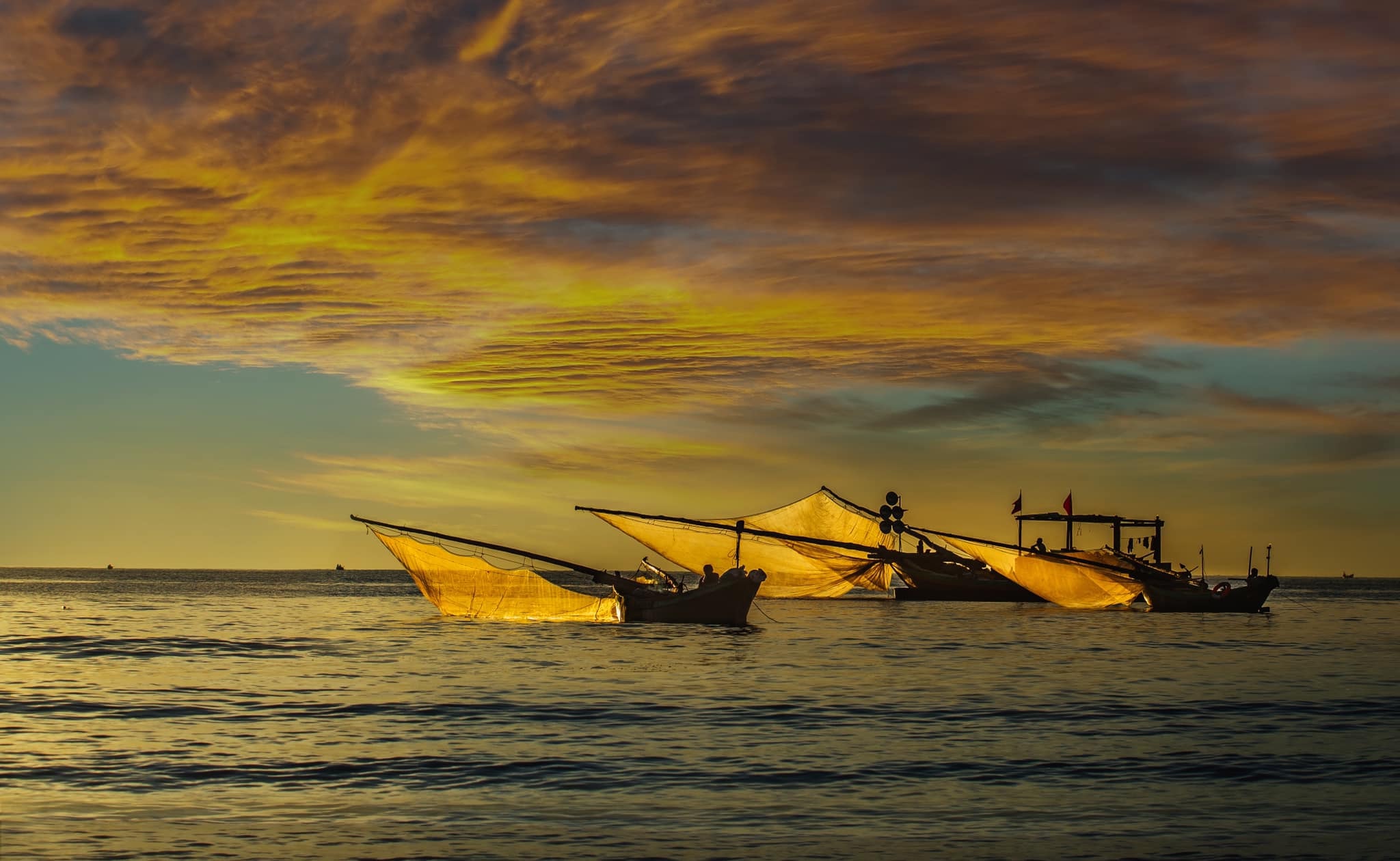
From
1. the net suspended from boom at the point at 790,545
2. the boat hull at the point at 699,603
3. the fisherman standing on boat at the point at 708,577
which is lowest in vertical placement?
the boat hull at the point at 699,603

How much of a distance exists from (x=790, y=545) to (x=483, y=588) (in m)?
31.5

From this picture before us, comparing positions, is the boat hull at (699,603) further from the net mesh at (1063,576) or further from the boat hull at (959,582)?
the boat hull at (959,582)

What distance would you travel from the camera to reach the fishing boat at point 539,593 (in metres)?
57.5

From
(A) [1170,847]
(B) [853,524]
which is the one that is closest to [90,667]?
(A) [1170,847]

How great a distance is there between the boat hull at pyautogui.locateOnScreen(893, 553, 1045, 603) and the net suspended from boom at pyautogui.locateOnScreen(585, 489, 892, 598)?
1245 centimetres

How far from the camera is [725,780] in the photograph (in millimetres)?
20531

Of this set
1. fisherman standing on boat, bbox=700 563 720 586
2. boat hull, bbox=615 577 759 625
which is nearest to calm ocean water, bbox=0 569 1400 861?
boat hull, bbox=615 577 759 625

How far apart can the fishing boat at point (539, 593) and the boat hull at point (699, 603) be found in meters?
0.03

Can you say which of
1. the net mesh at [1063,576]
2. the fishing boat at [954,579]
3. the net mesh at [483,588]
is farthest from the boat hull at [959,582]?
the net mesh at [483,588]

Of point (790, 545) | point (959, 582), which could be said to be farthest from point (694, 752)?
point (959, 582)

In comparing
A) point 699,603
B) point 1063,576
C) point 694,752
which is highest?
point 1063,576

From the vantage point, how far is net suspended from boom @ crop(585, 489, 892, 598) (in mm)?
77375

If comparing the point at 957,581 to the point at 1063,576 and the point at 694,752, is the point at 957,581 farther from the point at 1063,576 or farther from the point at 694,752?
the point at 694,752

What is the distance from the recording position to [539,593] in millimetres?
58000
